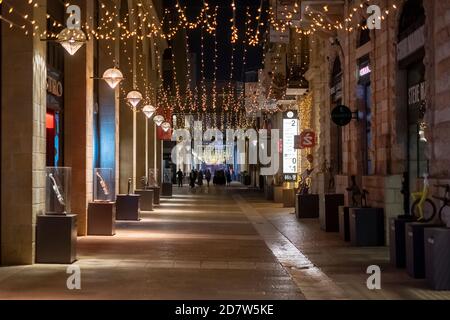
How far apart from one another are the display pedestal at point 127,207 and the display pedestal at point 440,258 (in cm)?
1581

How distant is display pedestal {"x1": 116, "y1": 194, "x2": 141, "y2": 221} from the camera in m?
26.0

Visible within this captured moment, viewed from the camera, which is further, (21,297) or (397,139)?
(397,139)

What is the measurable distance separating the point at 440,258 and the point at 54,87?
38.8 ft

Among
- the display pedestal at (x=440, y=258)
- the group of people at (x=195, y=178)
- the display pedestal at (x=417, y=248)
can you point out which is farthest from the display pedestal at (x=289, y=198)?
the group of people at (x=195, y=178)

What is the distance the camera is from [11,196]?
1400cm

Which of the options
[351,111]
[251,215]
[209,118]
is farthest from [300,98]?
[209,118]

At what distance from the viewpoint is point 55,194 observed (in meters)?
14.8

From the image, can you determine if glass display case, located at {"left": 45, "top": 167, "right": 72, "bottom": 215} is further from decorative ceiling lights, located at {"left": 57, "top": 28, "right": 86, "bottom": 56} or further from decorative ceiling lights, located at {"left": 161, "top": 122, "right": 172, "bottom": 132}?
decorative ceiling lights, located at {"left": 161, "top": 122, "right": 172, "bottom": 132}

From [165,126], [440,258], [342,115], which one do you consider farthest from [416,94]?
[165,126]

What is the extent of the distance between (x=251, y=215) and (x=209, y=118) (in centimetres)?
5686

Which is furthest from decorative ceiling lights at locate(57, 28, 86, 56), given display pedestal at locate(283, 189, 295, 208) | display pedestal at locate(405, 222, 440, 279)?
display pedestal at locate(283, 189, 295, 208)

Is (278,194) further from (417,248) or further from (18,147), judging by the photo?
(417,248)

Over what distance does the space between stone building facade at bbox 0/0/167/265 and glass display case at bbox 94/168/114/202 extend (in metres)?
0.24
